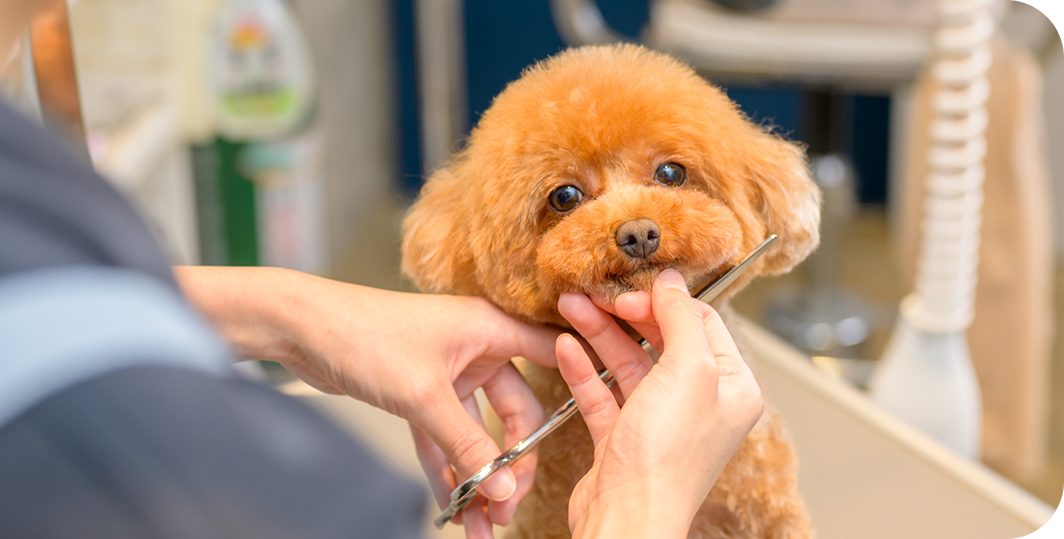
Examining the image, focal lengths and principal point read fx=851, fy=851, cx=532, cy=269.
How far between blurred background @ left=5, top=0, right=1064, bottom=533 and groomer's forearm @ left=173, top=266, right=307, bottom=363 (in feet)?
0.57

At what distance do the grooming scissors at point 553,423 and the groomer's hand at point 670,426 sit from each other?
3 centimetres

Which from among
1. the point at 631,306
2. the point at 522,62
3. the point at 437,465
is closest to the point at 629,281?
the point at 631,306

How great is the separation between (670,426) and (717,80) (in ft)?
1.54

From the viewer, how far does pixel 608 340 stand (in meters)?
0.51

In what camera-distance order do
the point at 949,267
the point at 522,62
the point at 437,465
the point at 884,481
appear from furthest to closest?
the point at 522,62 < the point at 949,267 < the point at 884,481 < the point at 437,465

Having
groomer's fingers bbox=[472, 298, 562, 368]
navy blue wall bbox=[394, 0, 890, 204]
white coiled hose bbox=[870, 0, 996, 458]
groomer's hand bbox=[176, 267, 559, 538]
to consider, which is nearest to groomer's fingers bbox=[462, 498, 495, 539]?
groomer's hand bbox=[176, 267, 559, 538]

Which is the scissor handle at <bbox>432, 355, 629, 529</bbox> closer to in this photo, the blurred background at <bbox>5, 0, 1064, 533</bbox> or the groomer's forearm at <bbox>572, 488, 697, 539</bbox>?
the groomer's forearm at <bbox>572, 488, 697, 539</bbox>

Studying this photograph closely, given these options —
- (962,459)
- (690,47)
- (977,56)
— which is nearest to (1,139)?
(962,459)

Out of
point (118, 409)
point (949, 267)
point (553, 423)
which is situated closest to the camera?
point (118, 409)

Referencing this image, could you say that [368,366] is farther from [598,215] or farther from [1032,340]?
[1032,340]

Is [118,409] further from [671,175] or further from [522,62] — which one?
[522,62]

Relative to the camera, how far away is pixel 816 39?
150 cm

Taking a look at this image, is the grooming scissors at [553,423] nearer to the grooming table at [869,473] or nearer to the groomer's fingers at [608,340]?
the groomer's fingers at [608,340]

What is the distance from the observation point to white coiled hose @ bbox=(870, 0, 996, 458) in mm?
889
